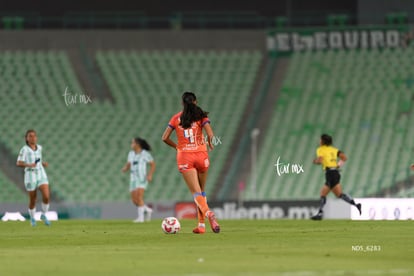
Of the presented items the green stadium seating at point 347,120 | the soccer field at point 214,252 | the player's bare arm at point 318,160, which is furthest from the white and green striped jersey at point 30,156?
the green stadium seating at point 347,120

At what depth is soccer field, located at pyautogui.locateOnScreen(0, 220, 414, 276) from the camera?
13.7 meters

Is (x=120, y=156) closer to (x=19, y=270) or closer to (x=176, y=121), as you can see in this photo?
(x=176, y=121)

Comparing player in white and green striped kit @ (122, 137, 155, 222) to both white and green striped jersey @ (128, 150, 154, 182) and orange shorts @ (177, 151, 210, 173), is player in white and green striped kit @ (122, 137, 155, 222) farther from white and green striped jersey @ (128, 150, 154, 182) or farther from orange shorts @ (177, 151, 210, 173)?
orange shorts @ (177, 151, 210, 173)

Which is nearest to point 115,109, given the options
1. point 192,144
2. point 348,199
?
point 348,199

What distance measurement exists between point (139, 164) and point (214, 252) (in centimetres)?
1602

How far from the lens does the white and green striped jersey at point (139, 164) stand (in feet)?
105

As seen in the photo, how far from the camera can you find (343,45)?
160 ft

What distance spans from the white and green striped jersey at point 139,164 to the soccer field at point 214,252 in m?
8.05

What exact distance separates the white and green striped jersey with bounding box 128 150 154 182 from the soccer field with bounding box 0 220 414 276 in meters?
8.05

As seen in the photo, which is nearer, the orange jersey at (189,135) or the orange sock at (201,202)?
the orange sock at (201,202)

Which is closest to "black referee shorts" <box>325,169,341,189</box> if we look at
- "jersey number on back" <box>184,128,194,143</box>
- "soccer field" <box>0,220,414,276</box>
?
"soccer field" <box>0,220,414,276</box>

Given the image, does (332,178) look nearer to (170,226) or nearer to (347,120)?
(170,226)

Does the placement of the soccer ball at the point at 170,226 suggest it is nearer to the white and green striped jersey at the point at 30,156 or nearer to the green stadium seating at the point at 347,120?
the white and green striped jersey at the point at 30,156

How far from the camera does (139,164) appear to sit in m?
32.3
